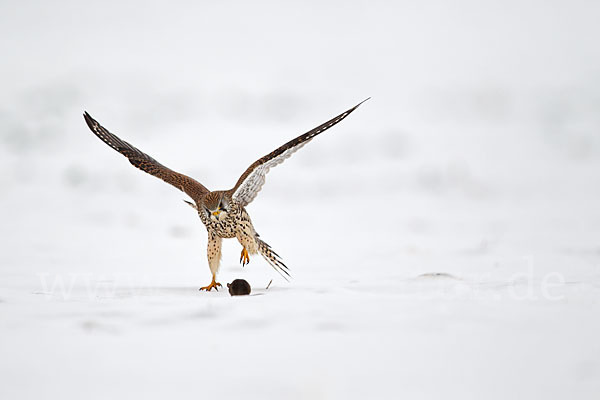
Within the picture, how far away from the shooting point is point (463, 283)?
173 inches

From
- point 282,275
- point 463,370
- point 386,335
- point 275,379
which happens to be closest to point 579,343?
point 463,370

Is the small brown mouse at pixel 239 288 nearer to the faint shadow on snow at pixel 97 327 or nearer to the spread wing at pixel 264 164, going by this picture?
the spread wing at pixel 264 164

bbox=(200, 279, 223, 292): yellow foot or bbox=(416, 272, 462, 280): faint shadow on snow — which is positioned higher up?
bbox=(416, 272, 462, 280): faint shadow on snow

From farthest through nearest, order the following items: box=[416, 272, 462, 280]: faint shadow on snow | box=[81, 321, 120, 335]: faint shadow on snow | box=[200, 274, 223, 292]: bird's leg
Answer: box=[416, 272, 462, 280]: faint shadow on snow → box=[200, 274, 223, 292]: bird's leg → box=[81, 321, 120, 335]: faint shadow on snow

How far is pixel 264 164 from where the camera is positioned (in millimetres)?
3939

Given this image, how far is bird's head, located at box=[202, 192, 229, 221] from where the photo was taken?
405 cm

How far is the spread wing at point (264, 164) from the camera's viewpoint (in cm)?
379

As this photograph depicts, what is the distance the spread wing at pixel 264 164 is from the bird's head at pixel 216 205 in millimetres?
117

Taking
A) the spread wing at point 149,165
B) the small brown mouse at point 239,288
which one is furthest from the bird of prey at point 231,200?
the small brown mouse at point 239,288

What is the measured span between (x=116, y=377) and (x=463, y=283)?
9.24ft

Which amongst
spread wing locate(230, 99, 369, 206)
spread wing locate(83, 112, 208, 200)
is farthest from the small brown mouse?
spread wing locate(83, 112, 208, 200)

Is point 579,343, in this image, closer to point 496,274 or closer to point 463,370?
point 463,370

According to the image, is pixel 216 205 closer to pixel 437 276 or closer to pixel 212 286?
pixel 212 286

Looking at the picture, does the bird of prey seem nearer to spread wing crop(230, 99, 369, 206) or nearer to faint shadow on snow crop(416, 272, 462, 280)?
spread wing crop(230, 99, 369, 206)
